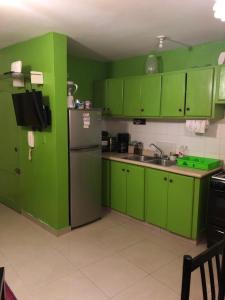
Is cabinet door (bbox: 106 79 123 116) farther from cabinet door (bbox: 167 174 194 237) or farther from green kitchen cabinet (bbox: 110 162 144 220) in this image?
cabinet door (bbox: 167 174 194 237)

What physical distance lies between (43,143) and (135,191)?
1417mm

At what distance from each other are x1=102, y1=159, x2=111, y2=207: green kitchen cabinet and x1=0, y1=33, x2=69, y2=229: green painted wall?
0.87 m

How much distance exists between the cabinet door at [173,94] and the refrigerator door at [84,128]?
90 centimetres

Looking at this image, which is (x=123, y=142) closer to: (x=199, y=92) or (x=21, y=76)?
(x=199, y=92)

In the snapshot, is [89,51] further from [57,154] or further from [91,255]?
[91,255]

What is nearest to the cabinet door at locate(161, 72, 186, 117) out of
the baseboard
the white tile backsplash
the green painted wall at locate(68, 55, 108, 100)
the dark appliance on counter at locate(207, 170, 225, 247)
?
the white tile backsplash

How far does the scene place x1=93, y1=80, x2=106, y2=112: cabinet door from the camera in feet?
13.4

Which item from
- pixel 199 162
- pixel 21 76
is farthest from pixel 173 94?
pixel 21 76

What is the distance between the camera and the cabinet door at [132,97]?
3.60 m

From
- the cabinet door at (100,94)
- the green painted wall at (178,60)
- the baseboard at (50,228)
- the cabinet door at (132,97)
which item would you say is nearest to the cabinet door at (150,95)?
the cabinet door at (132,97)

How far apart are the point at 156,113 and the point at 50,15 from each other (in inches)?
70.3

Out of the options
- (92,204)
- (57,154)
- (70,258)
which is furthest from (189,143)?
(70,258)

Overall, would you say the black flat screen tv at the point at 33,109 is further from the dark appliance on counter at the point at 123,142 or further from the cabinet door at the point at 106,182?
the dark appliance on counter at the point at 123,142

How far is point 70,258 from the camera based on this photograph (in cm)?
262
